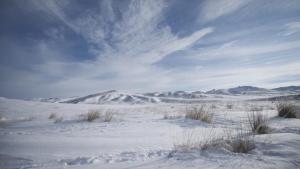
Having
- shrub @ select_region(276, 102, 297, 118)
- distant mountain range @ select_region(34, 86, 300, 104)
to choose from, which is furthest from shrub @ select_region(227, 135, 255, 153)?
distant mountain range @ select_region(34, 86, 300, 104)

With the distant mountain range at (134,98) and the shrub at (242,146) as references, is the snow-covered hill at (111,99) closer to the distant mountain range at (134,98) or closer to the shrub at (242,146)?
the distant mountain range at (134,98)

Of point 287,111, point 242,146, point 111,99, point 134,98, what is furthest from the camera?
point 134,98

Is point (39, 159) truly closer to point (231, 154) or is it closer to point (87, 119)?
point (231, 154)

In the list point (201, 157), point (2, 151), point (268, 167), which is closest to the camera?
point (268, 167)

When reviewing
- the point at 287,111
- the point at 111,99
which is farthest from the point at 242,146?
the point at 111,99

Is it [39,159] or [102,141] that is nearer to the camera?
[39,159]

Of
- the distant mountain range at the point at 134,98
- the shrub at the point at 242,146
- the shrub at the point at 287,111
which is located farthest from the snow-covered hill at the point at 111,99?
the shrub at the point at 242,146

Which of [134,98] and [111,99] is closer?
[111,99]

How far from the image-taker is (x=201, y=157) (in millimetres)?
1751

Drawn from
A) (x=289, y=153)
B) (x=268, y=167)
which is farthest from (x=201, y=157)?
(x=289, y=153)

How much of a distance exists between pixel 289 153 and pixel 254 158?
37 centimetres

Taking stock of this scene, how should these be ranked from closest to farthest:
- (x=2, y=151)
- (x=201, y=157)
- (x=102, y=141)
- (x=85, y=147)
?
(x=201, y=157)
(x=2, y=151)
(x=85, y=147)
(x=102, y=141)

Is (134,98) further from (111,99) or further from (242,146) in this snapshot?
(242,146)

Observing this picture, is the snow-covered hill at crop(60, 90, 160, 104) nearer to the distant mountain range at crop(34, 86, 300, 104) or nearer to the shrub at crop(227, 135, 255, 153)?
the distant mountain range at crop(34, 86, 300, 104)
